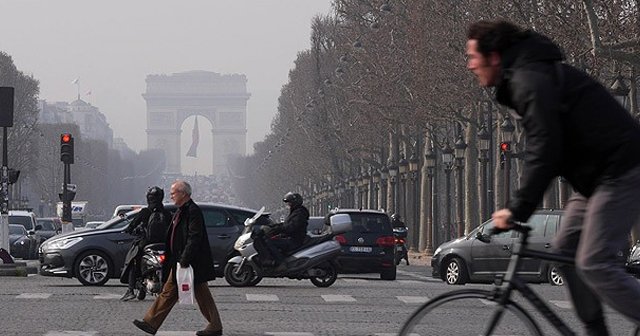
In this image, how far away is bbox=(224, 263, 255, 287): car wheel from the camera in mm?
27781

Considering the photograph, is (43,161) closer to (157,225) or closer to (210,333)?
(157,225)

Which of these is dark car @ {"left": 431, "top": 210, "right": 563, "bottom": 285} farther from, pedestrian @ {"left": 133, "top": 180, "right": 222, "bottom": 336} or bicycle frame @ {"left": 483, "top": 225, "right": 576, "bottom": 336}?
bicycle frame @ {"left": 483, "top": 225, "right": 576, "bottom": 336}

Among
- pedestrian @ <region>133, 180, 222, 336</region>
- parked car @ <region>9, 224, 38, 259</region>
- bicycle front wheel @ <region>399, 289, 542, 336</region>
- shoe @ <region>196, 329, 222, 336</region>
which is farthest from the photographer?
parked car @ <region>9, 224, 38, 259</region>

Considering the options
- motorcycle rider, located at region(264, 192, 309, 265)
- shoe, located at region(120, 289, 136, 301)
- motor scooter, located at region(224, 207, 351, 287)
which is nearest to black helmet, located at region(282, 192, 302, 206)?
motorcycle rider, located at region(264, 192, 309, 265)

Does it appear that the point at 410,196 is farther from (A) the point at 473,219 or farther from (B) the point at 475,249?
(B) the point at 475,249

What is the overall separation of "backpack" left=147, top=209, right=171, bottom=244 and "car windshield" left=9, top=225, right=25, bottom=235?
93.9 ft

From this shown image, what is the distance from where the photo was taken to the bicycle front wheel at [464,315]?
8.23 meters

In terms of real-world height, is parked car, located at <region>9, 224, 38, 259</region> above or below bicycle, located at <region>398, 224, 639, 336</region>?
below

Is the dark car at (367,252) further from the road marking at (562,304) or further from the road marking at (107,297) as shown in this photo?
the road marking at (562,304)

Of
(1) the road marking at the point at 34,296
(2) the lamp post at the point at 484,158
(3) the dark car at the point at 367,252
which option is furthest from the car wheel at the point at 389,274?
(2) the lamp post at the point at 484,158

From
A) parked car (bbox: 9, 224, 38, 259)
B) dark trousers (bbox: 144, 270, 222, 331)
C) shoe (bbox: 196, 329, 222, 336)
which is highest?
dark trousers (bbox: 144, 270, 222, 331)

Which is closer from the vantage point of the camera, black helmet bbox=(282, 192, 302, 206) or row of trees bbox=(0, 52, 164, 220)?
black helmet bbox=(282, 192, 302, 206)

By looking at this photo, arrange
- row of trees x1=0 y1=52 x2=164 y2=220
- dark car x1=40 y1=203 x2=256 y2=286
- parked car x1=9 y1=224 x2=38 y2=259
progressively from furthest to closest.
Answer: row of trees x1=0 y1=52 x2=164 y2=220
parked car x1=9 y1=224 x2=38 y2=259
dark car x1=40 y1=203 x2=256 y2=286

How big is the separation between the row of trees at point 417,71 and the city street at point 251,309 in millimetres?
8703
